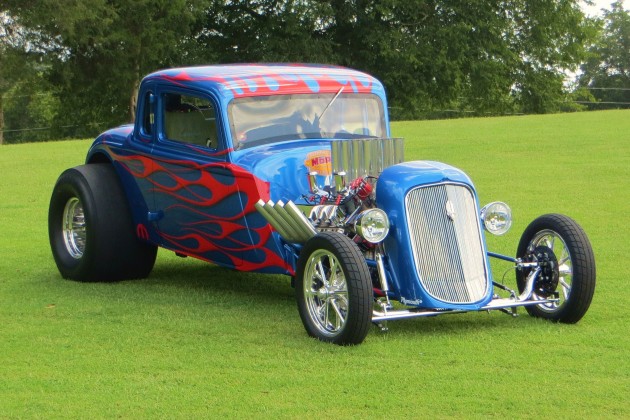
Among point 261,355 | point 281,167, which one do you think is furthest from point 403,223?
point 281,167

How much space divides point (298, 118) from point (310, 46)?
4105cm

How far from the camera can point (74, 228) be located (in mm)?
10891

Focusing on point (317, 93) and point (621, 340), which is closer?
point (621, 340)

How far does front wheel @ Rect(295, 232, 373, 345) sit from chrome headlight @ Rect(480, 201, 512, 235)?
1.15m

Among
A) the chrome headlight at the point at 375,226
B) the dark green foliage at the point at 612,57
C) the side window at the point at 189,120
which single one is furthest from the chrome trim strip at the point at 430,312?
the dark green foliage at the point at 612,57

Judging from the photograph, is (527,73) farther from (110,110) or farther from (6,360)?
(6,360)

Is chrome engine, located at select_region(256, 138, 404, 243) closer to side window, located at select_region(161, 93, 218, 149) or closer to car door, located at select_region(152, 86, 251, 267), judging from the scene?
car door, located at select_region(152, 86, 251, 267)

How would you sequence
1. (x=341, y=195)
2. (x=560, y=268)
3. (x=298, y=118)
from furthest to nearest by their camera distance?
(x=298, y=118), (x=341, y=195), (x=560, y=268)

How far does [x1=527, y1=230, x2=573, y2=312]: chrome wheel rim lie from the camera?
8047 mm

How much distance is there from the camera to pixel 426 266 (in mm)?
7633

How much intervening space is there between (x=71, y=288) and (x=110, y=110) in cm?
4299

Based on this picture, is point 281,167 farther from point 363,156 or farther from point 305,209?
point 363,156

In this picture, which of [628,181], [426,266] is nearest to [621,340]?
[426,266]

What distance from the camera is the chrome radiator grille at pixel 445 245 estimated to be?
763 centimetres
